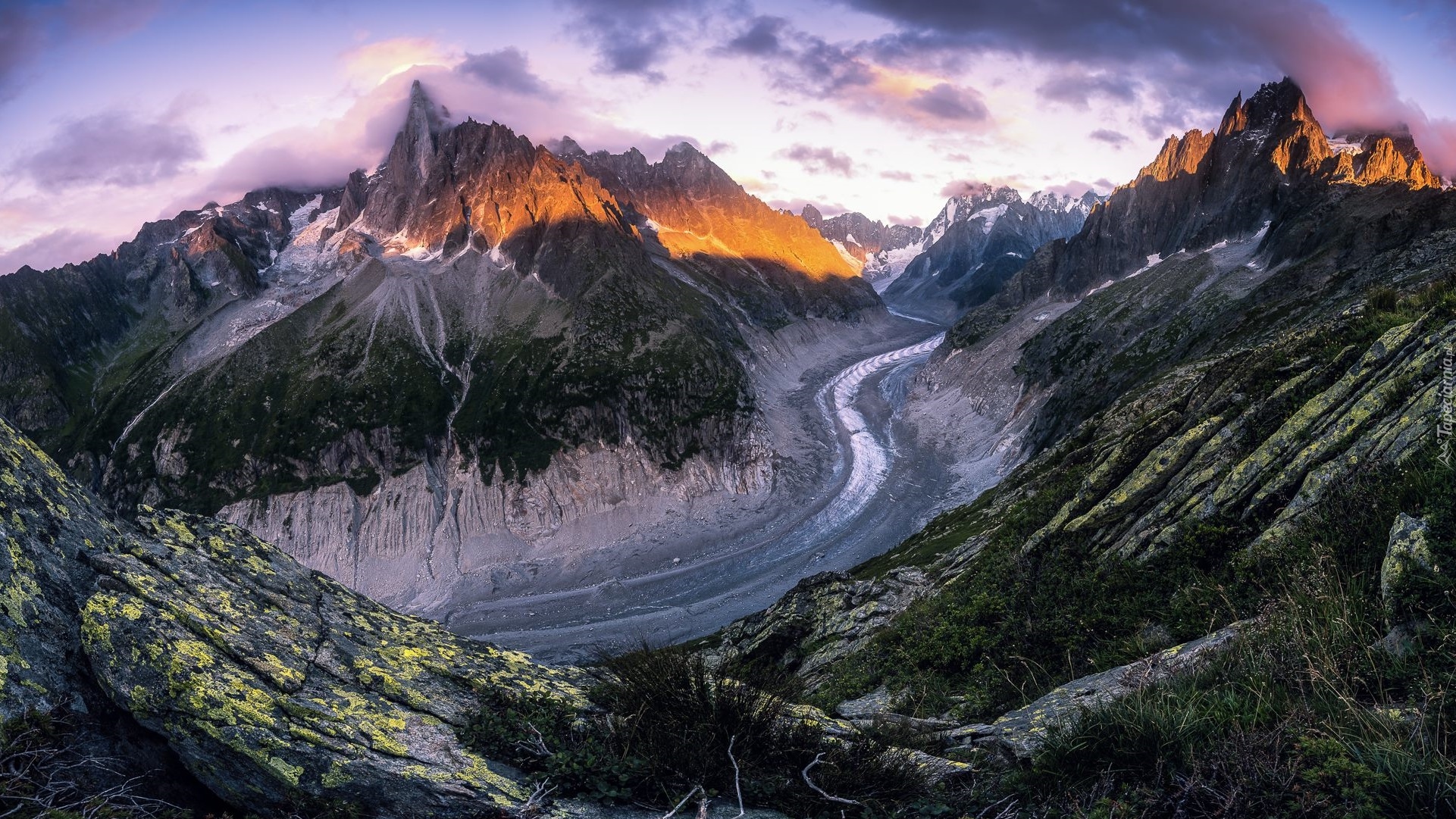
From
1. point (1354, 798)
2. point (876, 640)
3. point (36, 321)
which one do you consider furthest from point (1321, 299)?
point (36, 321)

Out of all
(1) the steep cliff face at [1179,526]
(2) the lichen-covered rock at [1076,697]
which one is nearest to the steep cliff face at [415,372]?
(1) the steep cliff face at [1179,526]

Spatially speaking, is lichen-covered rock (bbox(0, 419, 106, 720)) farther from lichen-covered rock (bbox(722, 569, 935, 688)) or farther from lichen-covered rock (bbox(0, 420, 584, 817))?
lichen-covered rock (bbox(722, 569, 935, 688))

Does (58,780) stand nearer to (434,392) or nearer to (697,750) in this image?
(697,750)

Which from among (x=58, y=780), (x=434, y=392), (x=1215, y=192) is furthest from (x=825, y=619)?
(x=1215, y=192)

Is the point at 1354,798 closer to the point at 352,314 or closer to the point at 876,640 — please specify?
the point at 876,640

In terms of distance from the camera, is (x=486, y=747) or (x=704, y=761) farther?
(x=486, y=747)
